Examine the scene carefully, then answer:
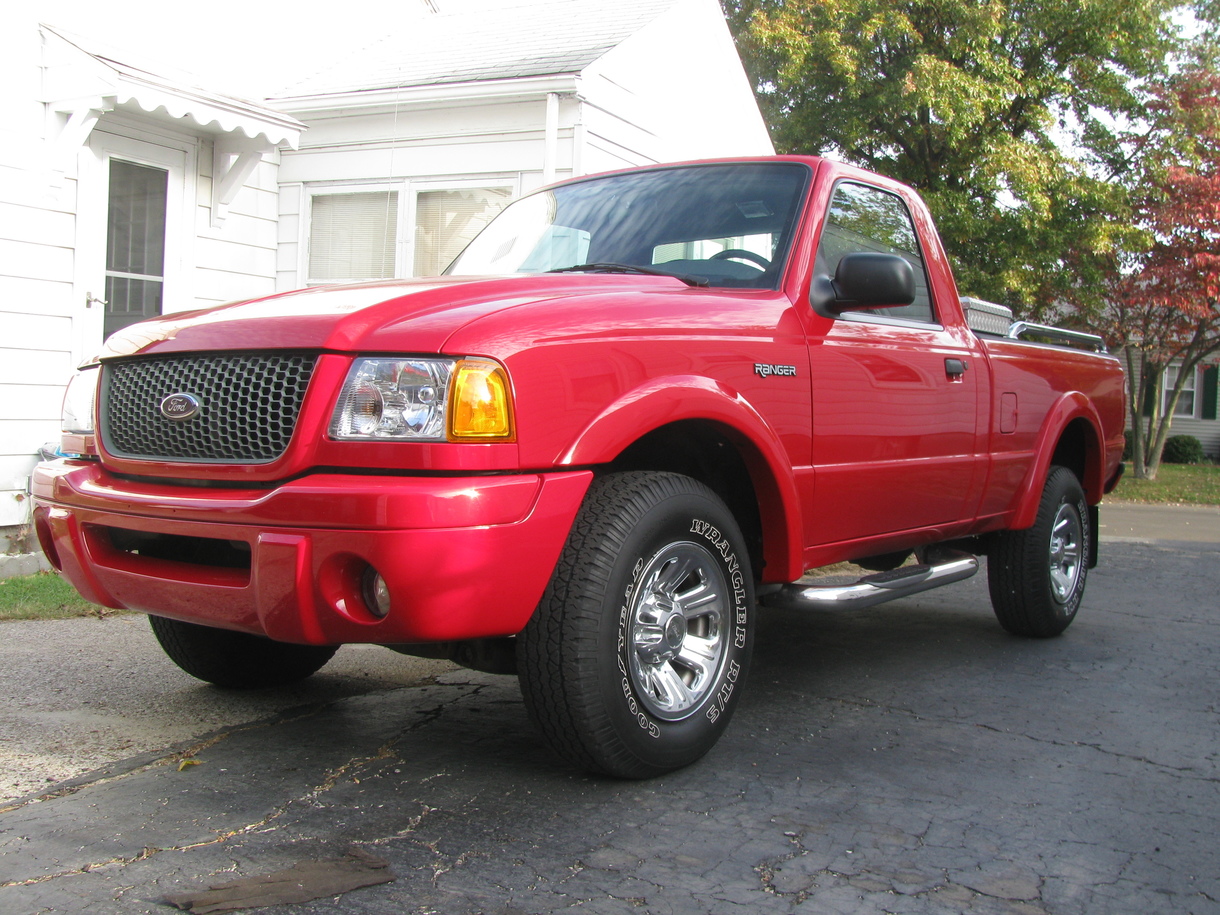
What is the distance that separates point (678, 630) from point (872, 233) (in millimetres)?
2123

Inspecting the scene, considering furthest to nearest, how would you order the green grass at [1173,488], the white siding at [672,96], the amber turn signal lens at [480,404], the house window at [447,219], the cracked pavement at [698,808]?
the green grass at [1173,488] < the white siding at [672,96] < the house window at [447,219] < the amber turn signal lens at [480,404] < the cracked pavement at [698,808]

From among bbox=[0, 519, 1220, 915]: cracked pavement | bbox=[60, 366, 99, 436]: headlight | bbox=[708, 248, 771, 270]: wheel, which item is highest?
bbox=[708, 248, 771, 270]: wheel

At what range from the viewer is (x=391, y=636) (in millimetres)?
2748

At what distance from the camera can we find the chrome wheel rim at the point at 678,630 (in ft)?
10.6

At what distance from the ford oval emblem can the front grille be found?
0.05 feet

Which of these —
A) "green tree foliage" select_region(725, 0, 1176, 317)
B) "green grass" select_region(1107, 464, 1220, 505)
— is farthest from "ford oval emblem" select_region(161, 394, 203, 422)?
"green tree foliage" select_region(725, 0, 1176, 317)

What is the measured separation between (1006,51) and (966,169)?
2277 millimetres

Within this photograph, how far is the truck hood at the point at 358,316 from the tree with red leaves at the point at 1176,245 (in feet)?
54.6

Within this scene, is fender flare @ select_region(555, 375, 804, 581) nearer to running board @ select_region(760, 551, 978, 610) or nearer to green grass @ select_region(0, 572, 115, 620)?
running board @ select_region(760, 551, 978, 610)

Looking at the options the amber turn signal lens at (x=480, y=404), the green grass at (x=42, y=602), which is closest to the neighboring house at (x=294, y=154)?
the green grass at (x=42, y=602)

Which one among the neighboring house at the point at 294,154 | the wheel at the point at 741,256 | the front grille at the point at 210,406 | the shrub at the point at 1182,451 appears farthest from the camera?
the shrub at the point at 1182,451

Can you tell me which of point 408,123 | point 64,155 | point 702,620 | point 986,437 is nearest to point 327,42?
point 408,123

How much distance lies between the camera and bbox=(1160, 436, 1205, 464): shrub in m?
28.5

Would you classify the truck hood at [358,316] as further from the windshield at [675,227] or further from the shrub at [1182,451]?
the shrub at [1182,451]
